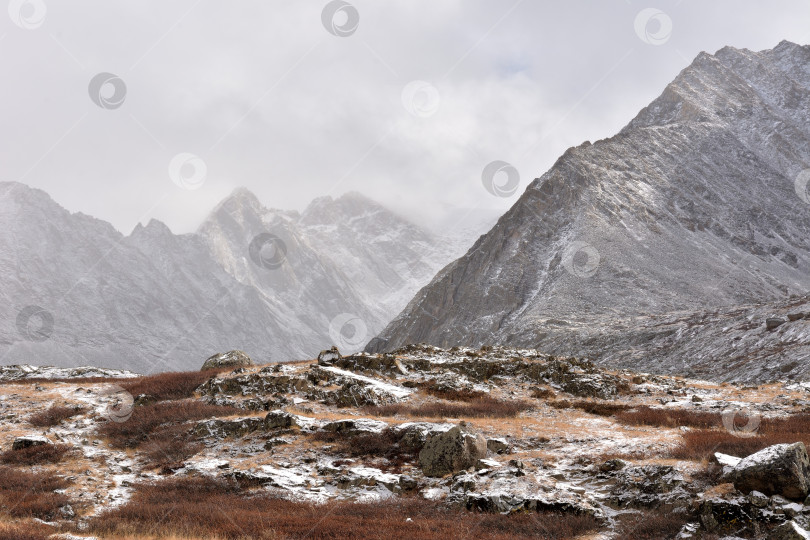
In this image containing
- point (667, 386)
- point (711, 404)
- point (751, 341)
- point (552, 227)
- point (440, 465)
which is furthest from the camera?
point (552, 227)

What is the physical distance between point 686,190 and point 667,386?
116353 millimetres

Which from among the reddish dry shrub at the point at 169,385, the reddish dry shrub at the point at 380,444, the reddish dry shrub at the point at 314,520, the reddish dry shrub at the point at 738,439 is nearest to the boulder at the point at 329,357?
the reddish dry shrub at the point at 169,385

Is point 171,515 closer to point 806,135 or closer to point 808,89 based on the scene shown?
point 806,135

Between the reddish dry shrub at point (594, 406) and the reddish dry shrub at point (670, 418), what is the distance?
677 mm

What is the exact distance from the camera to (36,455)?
734 inches

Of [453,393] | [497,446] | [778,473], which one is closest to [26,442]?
[497,446]

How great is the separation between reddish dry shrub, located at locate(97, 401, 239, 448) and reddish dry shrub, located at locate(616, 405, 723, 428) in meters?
17.6

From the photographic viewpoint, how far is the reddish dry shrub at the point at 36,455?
60.0 feet

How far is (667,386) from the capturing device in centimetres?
3086

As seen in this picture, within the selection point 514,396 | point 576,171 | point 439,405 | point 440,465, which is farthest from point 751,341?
point 576,171

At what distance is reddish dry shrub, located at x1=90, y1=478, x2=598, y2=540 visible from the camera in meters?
10.9

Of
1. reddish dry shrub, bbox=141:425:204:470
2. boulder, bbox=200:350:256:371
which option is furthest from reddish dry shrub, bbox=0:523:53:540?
boulder, bbox=200:350:256:371

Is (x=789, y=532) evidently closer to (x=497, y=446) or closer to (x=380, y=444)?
(x=497, y=446)

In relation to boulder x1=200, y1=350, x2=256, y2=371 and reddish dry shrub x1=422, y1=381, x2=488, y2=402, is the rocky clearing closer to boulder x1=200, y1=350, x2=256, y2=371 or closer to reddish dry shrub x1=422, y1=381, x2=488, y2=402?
reddish dry shrub x1=422, y1=381, x2=488, y2=402
